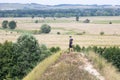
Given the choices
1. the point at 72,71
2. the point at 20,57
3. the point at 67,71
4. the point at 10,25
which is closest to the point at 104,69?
the point at 72,71

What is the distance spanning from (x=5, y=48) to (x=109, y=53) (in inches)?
642

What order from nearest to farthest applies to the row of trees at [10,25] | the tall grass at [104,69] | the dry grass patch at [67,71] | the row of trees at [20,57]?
the dry grass patch at [67,71]
the tall grass at [104,69]
the row of trees at [20,57]
the row of trees at [10,25]

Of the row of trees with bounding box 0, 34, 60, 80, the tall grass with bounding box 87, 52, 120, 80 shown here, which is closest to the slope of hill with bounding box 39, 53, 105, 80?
the tall grass with bounding box 87, 52, 120, 80

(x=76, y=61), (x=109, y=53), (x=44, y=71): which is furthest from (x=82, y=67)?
(x=109, y=53)

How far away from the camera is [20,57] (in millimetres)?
49625

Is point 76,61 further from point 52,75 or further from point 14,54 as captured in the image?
point 14,54

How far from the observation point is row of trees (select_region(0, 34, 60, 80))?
47.3m

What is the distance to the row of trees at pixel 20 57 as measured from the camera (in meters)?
47.3

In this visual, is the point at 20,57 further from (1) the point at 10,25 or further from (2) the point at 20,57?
(1) the point at 10,25

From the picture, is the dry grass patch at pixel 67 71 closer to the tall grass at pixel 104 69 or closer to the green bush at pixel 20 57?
the tall grass at pixel 104 69

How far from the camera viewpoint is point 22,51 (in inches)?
1994

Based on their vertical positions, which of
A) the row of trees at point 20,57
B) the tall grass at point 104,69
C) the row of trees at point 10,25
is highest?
the tall grass at point 104,69

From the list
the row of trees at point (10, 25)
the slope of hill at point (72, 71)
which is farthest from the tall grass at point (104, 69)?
the row of trees at point (10, 25)

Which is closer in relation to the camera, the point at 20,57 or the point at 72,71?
the point at 72,71
